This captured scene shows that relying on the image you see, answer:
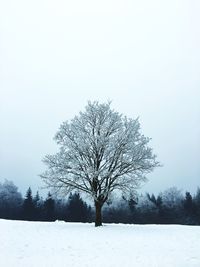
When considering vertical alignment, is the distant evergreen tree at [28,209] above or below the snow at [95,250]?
above

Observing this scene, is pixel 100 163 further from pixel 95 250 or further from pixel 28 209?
pixel 28 209

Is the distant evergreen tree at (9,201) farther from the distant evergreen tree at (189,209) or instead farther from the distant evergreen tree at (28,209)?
the distant evergreen tree at (189,209)

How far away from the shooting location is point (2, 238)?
18719mm

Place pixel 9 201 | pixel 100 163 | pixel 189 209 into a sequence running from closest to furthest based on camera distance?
pixel 100 163 → pixel 189 209 → pixel 9 201

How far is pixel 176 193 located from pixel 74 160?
8519 cm

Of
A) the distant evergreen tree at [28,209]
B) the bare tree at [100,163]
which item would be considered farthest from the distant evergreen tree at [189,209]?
the bare tree at [100,163]

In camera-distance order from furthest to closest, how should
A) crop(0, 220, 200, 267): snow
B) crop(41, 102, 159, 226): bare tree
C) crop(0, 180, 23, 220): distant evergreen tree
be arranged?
1. crop(0, 180, 23, 220): distant evergreen tree
2. crop(41, 102, 159, 226): bare tree
3. crop(0, 220, 200, 267): snow

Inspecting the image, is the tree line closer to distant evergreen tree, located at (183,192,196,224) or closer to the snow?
distant evergreen tree, located at (183,192,196,224)

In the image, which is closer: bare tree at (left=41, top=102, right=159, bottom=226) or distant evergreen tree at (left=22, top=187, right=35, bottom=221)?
bare tree at (left=41, top=102, right=159, bottom=226)

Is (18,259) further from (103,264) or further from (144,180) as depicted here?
(144,180)

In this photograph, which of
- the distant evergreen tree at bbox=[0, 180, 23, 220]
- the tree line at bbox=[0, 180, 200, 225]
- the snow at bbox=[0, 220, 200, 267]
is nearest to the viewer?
the snow at bbox=[0, 220, 200, 267]

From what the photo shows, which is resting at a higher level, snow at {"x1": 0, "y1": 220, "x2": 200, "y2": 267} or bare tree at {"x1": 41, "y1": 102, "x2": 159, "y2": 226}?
bare tree at {"x1": 41, "y1": 102, "x2": 159, "y2": 226}

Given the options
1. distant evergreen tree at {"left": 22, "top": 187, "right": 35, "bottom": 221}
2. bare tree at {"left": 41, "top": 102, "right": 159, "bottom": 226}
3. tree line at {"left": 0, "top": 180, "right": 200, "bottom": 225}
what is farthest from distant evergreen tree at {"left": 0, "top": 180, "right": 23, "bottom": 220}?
bare tree at {"left": 41, "top": 102, "right": 159, "bottom": 226}

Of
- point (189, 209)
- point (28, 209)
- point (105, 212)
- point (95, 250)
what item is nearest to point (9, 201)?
point (28, 209)
